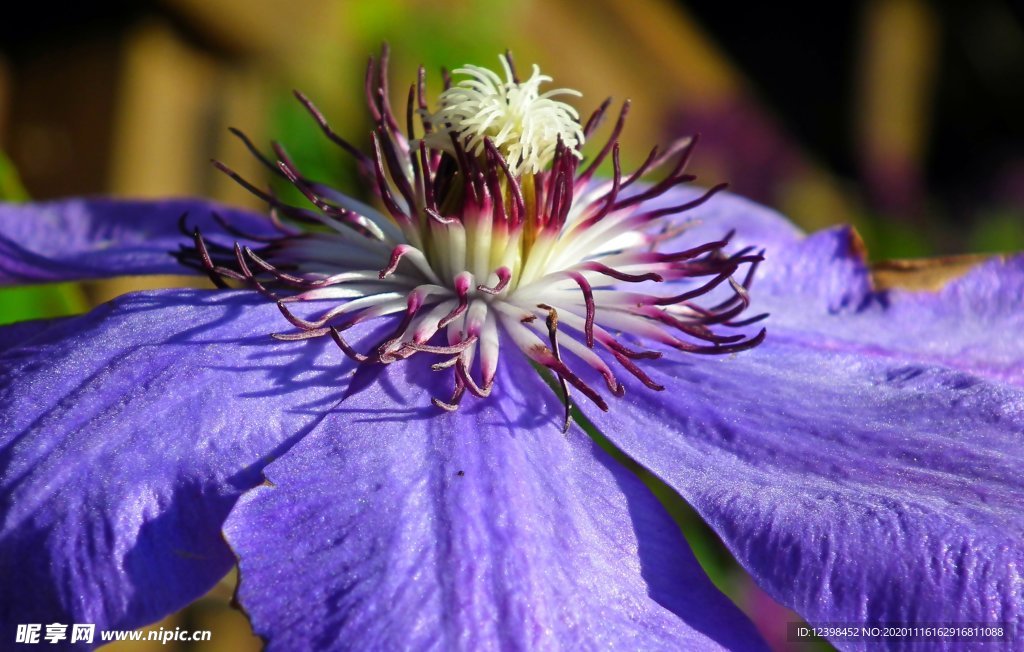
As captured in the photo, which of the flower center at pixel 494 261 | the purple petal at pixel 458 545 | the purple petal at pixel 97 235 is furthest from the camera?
the purple petal at pixel 97 235

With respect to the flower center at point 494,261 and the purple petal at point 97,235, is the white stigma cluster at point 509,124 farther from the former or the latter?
the purple petal at point 97,235

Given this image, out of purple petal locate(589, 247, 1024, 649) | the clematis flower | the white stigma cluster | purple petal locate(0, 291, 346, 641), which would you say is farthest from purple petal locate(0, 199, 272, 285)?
purple petal locate(589, 247, 1024, 649)

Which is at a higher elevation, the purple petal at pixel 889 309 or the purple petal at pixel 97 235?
the purple petal at pixel 889 309

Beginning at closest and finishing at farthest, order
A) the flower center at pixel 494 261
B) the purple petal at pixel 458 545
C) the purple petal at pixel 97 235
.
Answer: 1. the purple petal at pixel 458 545
2. the flower center at pixel 494 261
3. the purple petal at pixel 97 235

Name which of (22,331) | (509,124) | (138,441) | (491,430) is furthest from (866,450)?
(22,331)

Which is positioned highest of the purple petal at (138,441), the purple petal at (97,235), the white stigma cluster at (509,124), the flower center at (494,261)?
the white stigma cluster at (509,124)

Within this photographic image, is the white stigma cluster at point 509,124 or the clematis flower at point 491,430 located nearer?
the clematis flower at point 491,430

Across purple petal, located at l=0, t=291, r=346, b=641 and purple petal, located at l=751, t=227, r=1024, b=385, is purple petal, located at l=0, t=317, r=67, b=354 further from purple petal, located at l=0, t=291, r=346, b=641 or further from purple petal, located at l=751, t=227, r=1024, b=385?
purple petal, located at l=751, t=227, r=1024, b=385

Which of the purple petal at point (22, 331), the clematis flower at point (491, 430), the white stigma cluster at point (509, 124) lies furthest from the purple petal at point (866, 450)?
the purple petal at point (22, 331)

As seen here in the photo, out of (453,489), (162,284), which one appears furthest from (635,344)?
(162,284)
